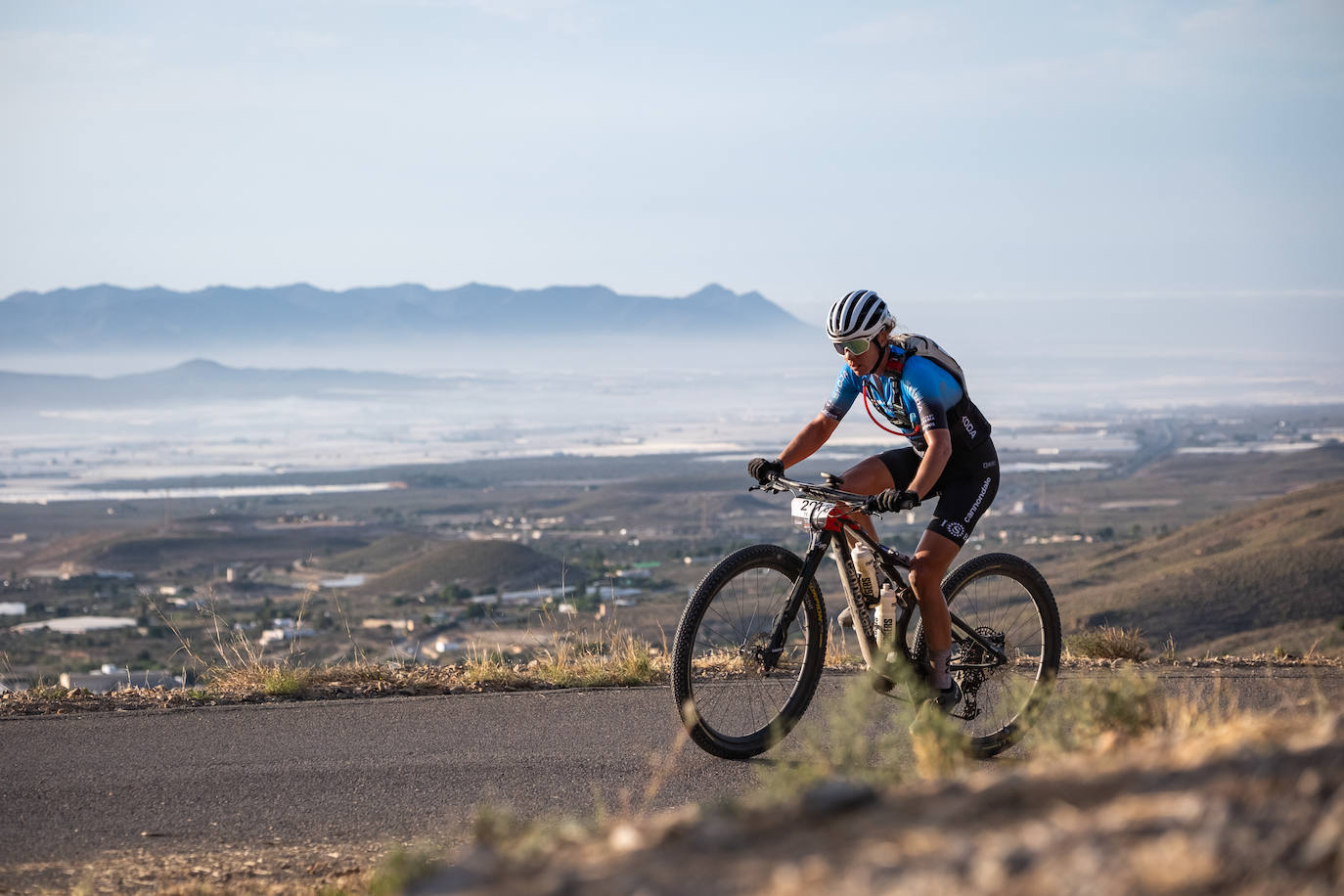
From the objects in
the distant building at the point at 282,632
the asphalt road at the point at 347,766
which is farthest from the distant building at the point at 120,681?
the distant building at the point at 282,632

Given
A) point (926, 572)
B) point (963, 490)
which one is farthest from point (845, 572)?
point (963, 490)

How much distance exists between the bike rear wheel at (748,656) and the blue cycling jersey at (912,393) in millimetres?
907

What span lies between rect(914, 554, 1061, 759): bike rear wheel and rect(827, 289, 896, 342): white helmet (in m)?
1.41

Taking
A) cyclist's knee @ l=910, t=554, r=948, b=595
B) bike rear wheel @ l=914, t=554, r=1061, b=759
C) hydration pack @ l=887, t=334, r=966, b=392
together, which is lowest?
bike rear wheel @ l=914, t=554, r=1061, b=759

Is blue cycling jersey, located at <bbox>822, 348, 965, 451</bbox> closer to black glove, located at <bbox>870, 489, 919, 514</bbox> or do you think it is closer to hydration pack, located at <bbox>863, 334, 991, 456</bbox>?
hydration pack, located at <bbox>863, 334, 991, 456</bbox>

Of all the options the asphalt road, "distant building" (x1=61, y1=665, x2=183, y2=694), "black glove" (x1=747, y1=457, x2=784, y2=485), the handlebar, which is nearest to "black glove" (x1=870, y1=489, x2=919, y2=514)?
the handlebar

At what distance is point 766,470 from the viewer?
6680 mm

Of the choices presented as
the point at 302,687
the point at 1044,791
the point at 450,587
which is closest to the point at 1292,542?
the point at 450,587

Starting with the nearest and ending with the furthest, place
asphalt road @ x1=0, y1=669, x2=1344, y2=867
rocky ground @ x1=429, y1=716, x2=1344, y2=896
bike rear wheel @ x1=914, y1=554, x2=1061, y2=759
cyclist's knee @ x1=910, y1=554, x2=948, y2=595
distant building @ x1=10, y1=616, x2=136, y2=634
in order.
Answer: rocky ground @ x1=429, y1=716, x2=1344, y2=896, asphalt road @ x1=0, y1=669, x2=1344, y2=867, cyclist's knee @ x1=910, y1=554, x2=948, y2=595, bike rear wheel @ x1=914, y1=554, x2=1061, y2=759, distant building @ x1=10, y1=616, x2=136, y2=634

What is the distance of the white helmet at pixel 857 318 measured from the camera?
643 centimetres

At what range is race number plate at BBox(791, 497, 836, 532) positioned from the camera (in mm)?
6504

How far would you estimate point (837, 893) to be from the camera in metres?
2.57

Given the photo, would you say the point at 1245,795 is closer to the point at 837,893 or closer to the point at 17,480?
the point at 837,893

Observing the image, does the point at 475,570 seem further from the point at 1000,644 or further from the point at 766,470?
the point at 766,470
